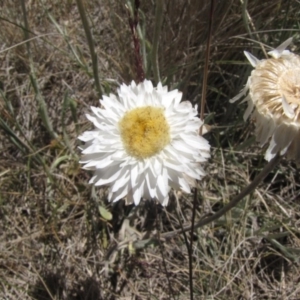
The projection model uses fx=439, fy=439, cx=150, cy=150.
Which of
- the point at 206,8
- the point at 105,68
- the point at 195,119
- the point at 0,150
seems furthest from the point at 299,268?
the point at 0,150

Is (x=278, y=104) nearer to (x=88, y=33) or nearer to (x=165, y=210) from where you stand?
(x=88, y=33)

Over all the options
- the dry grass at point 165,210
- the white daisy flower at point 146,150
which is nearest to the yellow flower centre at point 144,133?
the white daisy flower at point 146,150

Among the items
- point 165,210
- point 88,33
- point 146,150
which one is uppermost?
point 88,33

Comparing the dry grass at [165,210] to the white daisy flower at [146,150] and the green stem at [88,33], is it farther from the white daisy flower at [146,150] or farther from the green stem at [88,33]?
the white daisy flower at [146,150]

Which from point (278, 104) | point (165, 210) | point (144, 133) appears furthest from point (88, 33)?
point (165, 210)

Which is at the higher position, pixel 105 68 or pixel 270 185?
pixel 105 68

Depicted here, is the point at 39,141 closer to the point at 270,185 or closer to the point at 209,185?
the point at 209,185

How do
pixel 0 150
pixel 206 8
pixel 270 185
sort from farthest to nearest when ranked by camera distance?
1. pixel 0 150
2. pixel 270 185
3. pixel 206 8

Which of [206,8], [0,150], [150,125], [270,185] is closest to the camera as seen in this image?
[150,125]
